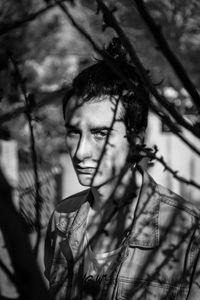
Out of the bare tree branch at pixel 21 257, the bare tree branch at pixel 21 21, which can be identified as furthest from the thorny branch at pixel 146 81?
the bare tree branch at pixel 21 21

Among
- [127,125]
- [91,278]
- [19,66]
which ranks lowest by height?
[91,278]

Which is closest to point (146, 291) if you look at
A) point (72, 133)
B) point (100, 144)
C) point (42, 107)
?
point (100, 144)

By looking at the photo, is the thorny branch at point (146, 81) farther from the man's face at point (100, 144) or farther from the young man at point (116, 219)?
the man's face at point (100, 144)

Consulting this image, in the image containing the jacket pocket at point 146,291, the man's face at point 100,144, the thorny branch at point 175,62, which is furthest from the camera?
the man's face at point 100,144

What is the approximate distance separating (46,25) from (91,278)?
1.26 meters

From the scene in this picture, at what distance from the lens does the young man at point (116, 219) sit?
1575 mm

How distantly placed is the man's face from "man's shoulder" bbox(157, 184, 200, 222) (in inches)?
8.7

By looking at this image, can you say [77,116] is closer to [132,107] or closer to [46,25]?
[132,107]

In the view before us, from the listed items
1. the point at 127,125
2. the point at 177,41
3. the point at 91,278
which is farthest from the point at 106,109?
the point at 91,278

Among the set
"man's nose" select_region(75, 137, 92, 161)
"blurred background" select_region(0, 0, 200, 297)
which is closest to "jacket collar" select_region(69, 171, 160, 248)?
"blurred background" select_region(0, 0, 200, 297)

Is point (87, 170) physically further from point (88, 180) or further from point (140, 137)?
point (140, 137)

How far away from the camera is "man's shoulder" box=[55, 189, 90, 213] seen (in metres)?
1.90

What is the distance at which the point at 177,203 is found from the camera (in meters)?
1.66

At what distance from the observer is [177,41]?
173cm
